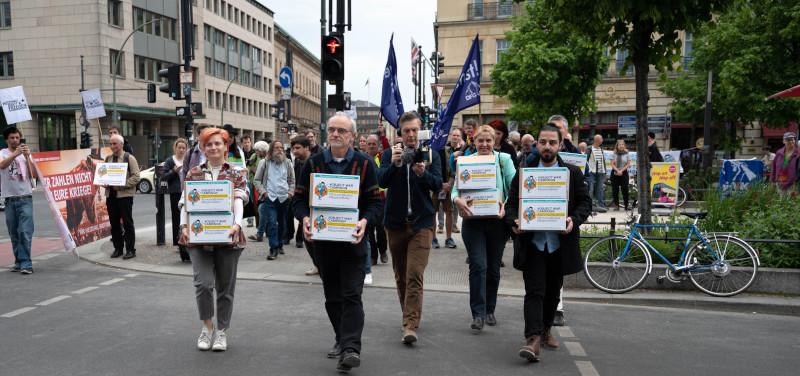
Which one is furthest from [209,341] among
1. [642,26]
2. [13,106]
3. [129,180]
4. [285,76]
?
[285,76]

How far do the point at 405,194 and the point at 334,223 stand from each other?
1.03 metres

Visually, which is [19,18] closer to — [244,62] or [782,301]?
[244,62]

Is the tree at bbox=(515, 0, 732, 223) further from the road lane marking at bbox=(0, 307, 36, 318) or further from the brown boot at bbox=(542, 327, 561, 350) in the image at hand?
the road lane marking at bbox=(0, 307, 36, 318)

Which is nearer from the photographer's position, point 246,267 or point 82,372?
point 82,372

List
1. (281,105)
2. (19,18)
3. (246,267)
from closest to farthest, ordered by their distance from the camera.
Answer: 1. (246,267)
2. (281,105)
3. (19,18)

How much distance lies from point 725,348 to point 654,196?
10.2 metres

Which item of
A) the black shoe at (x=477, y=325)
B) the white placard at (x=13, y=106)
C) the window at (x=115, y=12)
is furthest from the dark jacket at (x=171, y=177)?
the window at (x=115, y=12)

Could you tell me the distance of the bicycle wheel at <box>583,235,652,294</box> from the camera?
7816mm

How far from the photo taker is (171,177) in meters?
10.2

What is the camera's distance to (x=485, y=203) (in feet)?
20.0

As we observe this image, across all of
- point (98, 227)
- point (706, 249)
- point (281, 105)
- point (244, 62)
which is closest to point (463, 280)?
point (706, 249)

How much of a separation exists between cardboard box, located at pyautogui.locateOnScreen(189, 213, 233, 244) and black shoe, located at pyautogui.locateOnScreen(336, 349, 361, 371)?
134 cm

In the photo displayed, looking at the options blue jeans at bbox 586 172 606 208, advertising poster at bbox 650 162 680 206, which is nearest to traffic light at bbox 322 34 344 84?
advertising poster at bbox 650 162 680 206

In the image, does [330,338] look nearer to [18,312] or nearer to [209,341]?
[209,341]
